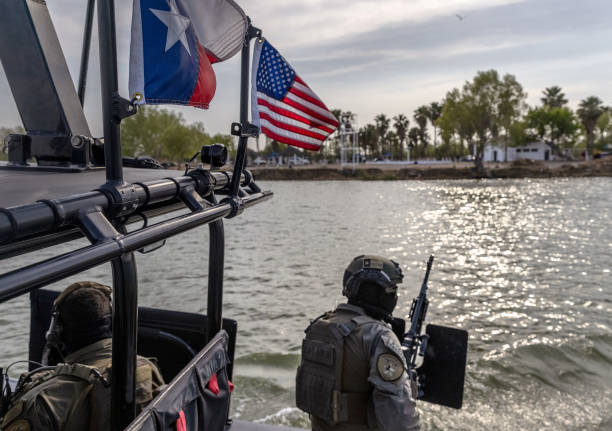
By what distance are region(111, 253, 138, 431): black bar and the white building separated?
4459 inches

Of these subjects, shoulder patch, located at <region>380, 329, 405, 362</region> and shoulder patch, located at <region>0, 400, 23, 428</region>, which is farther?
shoulder patch, located at <region>380, 329, 405, 362</region>

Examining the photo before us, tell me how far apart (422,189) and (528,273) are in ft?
140

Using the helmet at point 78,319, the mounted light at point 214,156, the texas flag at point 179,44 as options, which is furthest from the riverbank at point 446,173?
the helmet at point 78,319

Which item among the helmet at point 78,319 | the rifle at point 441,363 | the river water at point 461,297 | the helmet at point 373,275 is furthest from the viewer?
the river water at point 461,297

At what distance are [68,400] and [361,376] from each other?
1.78 metres

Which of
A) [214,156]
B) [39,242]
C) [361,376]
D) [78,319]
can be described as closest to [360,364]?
[361,376]

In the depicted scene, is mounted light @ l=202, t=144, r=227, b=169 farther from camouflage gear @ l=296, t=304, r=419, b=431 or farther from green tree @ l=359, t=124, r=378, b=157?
green tree @ l=359, t=124, r=378, b=157

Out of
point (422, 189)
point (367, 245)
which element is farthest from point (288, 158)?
point (367, 245)

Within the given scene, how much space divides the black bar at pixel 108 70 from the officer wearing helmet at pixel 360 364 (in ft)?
6.53

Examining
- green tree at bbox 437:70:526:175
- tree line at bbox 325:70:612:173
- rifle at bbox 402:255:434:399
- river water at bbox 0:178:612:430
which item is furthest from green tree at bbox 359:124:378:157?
rifle at bbox 402:255:434:399

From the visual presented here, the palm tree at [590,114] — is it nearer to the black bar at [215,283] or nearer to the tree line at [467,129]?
the tree line at [467,129]

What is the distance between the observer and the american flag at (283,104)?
3.71 metres

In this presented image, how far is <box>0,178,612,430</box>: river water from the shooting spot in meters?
7.49

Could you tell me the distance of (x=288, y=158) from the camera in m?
119
